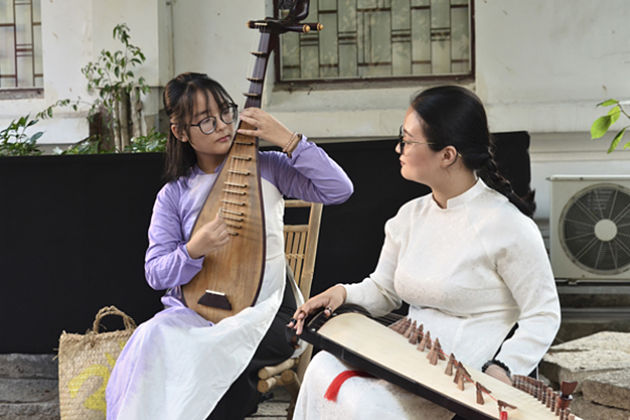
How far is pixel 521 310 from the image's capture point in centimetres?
186

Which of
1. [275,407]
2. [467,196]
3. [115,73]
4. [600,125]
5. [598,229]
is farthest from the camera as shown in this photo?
[115,73]

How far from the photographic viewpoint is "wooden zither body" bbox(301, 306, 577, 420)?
4.97 feet

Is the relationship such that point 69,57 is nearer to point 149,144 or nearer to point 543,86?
point 149,144

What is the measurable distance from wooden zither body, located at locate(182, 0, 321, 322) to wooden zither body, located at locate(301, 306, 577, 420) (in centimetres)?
47

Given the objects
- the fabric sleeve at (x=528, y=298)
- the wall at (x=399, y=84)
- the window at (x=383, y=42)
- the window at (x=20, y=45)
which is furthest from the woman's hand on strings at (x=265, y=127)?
the window at (x=20, y=45)

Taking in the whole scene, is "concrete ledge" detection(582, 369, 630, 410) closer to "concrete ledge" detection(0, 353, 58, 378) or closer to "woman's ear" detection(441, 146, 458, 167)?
"woman's ear" detection(441, 146, 458, 167)

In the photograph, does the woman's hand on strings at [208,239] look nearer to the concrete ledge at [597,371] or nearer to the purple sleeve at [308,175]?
the purple sleeve at [308,175]

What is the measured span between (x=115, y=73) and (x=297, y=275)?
2334 millimetres

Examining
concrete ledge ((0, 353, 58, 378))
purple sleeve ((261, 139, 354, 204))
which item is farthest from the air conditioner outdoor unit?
concrete ledge ((0, 353, 58, 378))

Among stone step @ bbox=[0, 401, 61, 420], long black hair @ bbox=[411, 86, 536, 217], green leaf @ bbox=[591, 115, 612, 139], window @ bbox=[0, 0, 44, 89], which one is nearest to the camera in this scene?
long black hair @ bbox=[411, 86, 536, 217]

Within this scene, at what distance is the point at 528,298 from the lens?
71.7 inches

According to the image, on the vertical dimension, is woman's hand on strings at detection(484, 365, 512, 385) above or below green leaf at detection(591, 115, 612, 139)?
below

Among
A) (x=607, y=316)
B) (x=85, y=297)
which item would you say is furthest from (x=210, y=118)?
(x=607, y=316)

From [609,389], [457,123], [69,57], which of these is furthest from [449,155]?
[69,57]
